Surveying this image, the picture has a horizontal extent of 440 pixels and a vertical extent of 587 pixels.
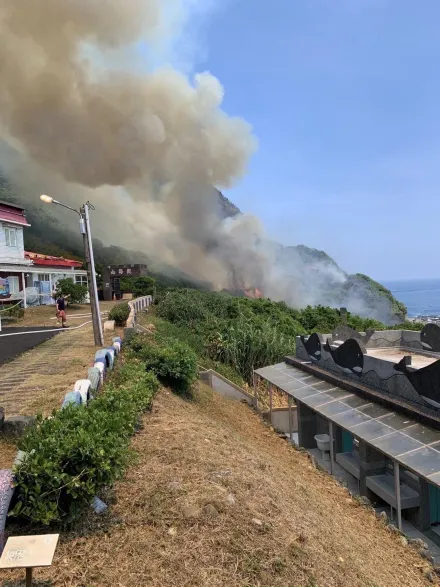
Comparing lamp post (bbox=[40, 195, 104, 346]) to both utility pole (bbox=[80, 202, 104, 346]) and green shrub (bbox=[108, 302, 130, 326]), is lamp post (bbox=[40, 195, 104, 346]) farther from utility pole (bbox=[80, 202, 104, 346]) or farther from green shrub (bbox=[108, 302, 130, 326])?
green shrub (bbox=[108, 302, 130, 326])

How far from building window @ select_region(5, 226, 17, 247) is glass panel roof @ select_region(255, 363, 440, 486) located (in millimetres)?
18432

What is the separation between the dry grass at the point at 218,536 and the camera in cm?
329

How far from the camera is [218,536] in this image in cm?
370

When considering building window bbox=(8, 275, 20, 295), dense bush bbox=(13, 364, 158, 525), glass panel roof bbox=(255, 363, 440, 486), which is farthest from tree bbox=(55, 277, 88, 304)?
dense bush bbox=(13, 364, 158, 525)

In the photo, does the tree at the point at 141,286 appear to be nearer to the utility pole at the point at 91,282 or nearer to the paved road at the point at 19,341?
the paved road at the point at 19,341

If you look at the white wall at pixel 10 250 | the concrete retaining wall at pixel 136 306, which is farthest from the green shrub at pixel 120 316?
the white wall at pixel 10 250

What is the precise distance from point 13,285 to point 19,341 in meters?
11.2

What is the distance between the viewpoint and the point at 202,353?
18344 mm

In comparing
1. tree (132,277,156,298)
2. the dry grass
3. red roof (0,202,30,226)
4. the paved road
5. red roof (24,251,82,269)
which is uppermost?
red roof (0,202,30,226)

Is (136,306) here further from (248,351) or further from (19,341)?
(19,341)

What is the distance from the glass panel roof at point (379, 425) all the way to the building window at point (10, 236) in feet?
60.5

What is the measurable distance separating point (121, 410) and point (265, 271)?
4404 centimetres

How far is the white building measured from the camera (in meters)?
23.0

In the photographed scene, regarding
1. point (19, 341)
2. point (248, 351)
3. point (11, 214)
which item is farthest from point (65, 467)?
point (11, 214)
